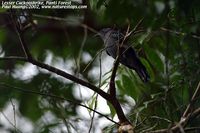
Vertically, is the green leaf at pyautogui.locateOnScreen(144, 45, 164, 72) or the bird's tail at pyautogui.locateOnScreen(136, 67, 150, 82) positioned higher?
the green leaf at pyautogui.locateOnScreen(144, 45, 164, 72)

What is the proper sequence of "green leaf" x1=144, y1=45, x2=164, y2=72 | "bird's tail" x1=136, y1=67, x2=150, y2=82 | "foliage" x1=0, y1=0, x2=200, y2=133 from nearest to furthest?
1. "foliage" x1=0, y1=0, x2=200, y2=133
2. "green leaf" x1=144, y1=45, x2=164, y2=72
3. "bird's tail" x1=136, y1=67, x2=150, y2=82

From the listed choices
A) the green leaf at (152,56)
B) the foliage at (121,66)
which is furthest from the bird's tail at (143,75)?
the green leaf at (152,56)

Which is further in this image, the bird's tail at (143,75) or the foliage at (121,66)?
the bird's tail at (143,75)

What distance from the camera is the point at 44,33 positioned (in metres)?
4.97

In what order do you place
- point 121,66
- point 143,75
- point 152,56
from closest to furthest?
1. point 152,56
2. point 121,66
3. point 143,75

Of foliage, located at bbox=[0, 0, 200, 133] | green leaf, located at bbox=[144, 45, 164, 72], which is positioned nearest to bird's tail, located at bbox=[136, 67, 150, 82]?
foliage, located at bbox=[0, 0, 200, 133]

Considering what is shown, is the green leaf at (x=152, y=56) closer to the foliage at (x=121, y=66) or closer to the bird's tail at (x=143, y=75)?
the foliage at (x=121, y=66)

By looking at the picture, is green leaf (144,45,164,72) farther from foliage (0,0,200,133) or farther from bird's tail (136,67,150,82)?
bird's tail (136,67,150,82)

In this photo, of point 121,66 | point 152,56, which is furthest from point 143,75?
point 152,56

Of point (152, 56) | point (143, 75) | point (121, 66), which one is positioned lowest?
point (143, 75)

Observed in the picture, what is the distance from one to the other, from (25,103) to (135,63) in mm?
1398

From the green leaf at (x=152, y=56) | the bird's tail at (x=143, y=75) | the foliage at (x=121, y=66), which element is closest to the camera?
the foliage at (x=121, y=66)

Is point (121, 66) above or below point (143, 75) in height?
above

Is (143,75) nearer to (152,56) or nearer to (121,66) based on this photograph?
(121,66)
